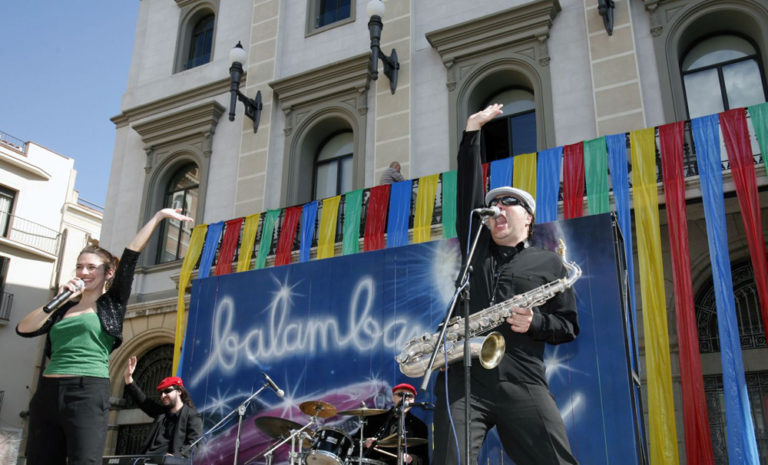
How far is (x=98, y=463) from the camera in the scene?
370 centimetres

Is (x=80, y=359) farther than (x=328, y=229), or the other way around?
(x=328, y=229)

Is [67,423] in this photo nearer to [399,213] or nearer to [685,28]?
[399,213]

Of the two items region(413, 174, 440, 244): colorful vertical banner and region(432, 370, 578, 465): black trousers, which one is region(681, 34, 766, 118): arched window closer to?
region(413, 174, 440, 244): colorful vertical banner

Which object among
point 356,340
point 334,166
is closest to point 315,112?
point 334,166

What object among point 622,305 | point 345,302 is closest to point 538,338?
point 622,305

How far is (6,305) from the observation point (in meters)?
23.6

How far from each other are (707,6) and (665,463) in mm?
7983

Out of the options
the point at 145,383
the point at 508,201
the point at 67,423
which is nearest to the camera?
the point at 67,423

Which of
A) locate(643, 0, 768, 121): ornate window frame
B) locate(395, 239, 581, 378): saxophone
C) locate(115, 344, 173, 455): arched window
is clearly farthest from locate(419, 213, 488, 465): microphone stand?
locate(115, 344, 173, 455): arched window

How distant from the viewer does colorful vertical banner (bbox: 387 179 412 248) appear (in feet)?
39.4

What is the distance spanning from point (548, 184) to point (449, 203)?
5.58ft

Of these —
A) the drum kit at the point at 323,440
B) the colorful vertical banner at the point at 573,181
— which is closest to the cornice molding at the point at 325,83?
the colorful vertical banner at the point at 573,181

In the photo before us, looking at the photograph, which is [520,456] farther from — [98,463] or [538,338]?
[98,463]

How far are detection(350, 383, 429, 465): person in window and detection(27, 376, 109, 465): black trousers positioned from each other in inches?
194
